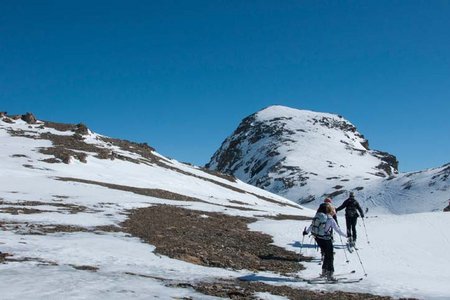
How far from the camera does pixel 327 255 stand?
14719 millimetres

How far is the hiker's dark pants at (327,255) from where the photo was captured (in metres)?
14.5

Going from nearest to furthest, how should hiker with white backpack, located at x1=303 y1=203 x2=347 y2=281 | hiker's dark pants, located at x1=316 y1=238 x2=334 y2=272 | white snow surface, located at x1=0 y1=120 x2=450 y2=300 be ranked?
white snow surface, located at x1=0 y1=120 x2=450 y2=300
hiker's dark pants, located at x1=316 y1=238 x2=334 y2=272
hiker with white backpack, located at x1=303 y1=203 x2=347 y2=281

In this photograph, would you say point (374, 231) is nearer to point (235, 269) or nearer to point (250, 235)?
point (250, 235)

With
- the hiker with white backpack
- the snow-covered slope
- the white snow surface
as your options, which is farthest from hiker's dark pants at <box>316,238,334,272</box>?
the snow-covered slope

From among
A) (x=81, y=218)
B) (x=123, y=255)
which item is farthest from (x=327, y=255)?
(x=81, y=218)

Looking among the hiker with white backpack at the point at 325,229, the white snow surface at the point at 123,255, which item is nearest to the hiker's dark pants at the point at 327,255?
the hiker with white backpack at the point at 325,229

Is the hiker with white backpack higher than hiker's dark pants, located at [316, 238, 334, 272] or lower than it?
higher

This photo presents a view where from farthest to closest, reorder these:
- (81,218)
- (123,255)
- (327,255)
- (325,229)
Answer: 1. (81,218)
2. (325,229)
3. (123,255)
4. (327,255)

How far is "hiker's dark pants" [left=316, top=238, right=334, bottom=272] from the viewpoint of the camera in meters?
14.5

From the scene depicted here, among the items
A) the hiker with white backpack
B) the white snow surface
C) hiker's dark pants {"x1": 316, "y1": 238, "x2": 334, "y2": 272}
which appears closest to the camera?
the white snow surface

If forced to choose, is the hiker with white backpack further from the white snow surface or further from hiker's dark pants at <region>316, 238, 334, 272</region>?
the white snow surface

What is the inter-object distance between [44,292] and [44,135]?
57673 mm

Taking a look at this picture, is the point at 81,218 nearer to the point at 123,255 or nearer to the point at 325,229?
the point at 123,255

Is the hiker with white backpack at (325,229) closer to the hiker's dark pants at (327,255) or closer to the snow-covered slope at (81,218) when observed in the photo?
the hiker's dark pants at (327,255)
